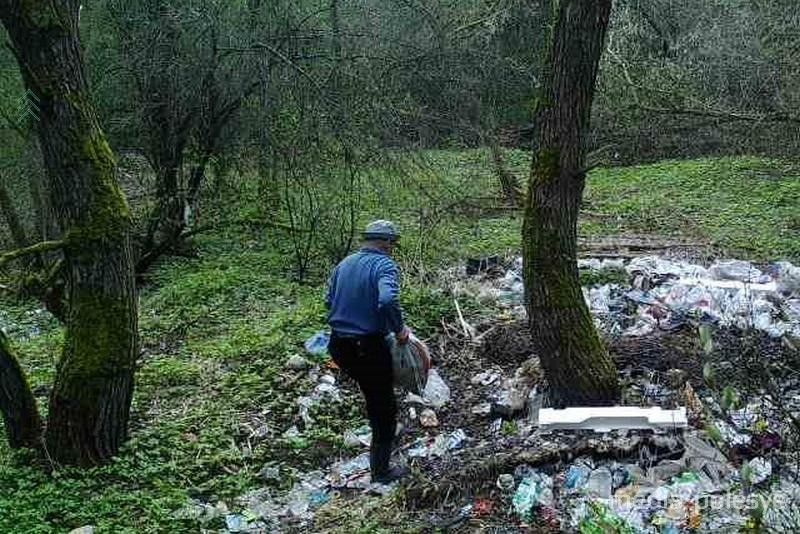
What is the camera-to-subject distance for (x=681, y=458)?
523cm

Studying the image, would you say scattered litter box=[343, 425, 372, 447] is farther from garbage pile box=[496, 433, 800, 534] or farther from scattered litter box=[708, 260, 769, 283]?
scattered litter box=[708, 260, 769, 283]

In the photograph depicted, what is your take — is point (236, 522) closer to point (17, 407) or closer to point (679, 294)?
point (17, 407)

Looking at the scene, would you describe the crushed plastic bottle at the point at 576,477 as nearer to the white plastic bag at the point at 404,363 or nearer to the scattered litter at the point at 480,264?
the white plastic bag at the point at 404,363

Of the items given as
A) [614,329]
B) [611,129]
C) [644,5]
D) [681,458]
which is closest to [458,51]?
[644,5]

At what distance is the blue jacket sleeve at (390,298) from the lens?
527cm

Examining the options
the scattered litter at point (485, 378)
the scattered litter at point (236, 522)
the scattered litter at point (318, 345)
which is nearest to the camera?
the scattered litter at point (236, 522)

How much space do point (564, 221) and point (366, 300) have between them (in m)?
1.47

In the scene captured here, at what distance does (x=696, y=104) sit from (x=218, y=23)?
5741 millimetres

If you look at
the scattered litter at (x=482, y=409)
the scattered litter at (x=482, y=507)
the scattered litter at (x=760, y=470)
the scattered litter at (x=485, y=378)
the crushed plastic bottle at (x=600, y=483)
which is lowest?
the scattered litter at (x=482, y=507)

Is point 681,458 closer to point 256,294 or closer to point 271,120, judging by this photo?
point 256,294

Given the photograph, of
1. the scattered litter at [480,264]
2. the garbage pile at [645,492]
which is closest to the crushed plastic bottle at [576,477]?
the garbage pile at [645,492]

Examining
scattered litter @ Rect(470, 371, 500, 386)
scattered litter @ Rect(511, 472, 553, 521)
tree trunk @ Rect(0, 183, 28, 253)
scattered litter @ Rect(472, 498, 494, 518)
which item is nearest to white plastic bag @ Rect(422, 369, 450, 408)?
scattered litter @ Rect(470, 371, 500, 386)

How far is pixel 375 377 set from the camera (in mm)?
5543

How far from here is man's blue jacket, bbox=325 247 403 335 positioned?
5.37 m
